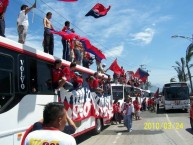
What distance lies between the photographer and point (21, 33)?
11086 mm

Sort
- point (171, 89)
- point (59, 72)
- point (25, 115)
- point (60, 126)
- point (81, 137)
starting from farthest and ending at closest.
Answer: point (171, 89)
point (81, 137)
point (59, 72)
point (25, 115)
point (60, 126)

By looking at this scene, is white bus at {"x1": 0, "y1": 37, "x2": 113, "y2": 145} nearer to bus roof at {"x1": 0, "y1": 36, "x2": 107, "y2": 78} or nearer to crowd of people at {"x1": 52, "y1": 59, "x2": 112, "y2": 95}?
bus roof at {"x1": 0, "y1": 36, "x2": 107, "y2": 78}

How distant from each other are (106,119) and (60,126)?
51.0 ft

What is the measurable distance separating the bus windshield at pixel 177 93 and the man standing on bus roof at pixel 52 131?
32.8 meters

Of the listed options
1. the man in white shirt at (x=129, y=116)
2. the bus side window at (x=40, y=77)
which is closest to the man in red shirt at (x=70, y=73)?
the bus side window at (x=40, y=77)

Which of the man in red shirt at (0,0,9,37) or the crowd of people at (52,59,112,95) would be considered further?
the crowd of people at (52,59,112,95)

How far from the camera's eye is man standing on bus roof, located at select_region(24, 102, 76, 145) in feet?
10.9

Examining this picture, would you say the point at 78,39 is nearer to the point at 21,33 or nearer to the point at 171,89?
the point at 21,33

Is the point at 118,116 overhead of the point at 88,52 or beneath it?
beneath

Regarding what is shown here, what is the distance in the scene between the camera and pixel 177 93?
117 feet

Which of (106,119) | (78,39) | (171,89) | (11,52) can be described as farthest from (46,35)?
(171,89)

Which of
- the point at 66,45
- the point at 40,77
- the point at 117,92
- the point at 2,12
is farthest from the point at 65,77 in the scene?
the point at 117,92

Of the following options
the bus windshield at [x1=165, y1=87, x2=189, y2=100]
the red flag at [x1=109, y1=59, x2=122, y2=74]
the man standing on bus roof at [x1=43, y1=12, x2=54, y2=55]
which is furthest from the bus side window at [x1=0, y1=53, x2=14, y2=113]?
the bus windshield at [x1=165, y1=87, x2=189, y2=100]

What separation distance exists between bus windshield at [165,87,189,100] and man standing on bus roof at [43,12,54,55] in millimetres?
24606
